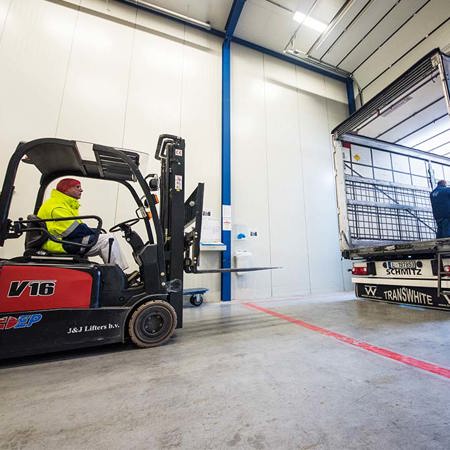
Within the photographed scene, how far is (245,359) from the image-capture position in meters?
1.73

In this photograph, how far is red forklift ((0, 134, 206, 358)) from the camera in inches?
67.5

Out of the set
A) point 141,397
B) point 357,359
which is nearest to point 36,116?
point 141,397

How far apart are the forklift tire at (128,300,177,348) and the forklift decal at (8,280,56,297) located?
696 millimetres

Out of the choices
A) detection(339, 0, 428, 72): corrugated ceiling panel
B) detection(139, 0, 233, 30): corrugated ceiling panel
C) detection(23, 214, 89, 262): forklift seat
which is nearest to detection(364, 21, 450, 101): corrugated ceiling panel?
detection(339, 0, 428, 72): corrugated ceiling panel

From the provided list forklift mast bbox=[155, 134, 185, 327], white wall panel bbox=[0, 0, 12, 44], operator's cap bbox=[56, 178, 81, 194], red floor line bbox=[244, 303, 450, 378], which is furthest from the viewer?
white wall panel bbox=[0, 0, 12, 44]

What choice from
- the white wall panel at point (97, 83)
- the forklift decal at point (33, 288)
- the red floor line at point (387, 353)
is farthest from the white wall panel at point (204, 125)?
the forklift decal at point (33, 288)

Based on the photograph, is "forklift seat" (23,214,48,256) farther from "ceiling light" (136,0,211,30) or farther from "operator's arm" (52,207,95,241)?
"ceiling light" (136,0,211,30)

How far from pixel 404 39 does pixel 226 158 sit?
595 centimetres

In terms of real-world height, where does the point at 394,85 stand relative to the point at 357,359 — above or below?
above

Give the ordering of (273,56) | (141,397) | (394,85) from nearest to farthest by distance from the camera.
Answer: (141,397) → (394,85) → (273,56)

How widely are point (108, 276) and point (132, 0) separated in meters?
6.66

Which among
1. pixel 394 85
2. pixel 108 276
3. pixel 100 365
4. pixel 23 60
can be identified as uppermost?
pixel 23 60

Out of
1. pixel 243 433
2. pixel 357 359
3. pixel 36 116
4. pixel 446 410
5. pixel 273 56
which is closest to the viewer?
pixel 243 433

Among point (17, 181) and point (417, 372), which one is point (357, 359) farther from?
point (17, 181)
